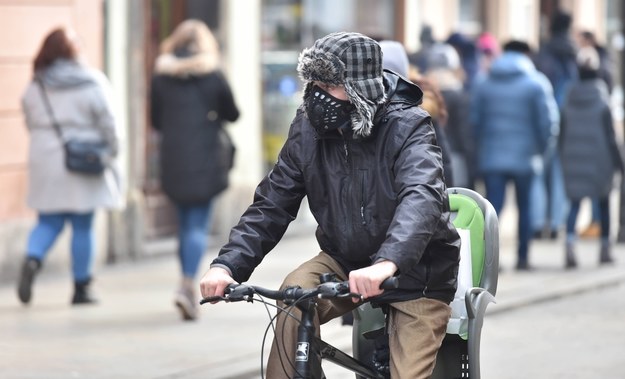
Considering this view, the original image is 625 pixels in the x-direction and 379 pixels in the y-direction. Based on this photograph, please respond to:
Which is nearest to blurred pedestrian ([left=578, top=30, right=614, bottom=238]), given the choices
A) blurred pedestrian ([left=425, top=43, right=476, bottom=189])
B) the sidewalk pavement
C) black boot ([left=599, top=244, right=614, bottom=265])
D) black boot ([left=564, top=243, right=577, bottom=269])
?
the sidewalk pavement

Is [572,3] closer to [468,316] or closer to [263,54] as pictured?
[263,54]

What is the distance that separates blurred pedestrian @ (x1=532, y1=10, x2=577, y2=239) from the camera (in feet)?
50.8

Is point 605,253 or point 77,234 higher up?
point 77,234

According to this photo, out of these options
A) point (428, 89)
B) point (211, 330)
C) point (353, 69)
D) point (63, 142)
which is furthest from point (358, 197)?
point (63, 142)

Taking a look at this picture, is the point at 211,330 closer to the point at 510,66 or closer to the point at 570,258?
the point at 510,66

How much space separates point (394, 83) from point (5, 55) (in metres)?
7.54

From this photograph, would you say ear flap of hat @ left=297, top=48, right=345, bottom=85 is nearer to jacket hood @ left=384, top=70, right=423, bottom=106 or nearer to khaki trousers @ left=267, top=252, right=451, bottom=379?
jacket hood @ left=384, top=70, right=423, bottom=106

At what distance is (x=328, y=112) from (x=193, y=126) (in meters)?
5.52

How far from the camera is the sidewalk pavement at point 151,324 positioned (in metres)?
8.41

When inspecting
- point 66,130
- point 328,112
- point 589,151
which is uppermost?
point 328,112

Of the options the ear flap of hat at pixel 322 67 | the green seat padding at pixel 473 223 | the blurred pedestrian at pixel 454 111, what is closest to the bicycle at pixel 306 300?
the ear flap of hat at pixel 322 67

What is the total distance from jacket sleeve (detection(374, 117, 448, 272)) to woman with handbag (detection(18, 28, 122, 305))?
5774mm

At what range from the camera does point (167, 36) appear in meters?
14.9

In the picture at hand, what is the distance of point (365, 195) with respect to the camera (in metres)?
4.93
